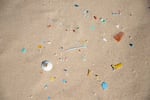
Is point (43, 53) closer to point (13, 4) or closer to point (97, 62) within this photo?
point (97, 62)

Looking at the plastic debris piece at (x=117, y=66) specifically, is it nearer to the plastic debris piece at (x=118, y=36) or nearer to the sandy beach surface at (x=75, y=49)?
the sandy beach surface at (x=75, y=49)

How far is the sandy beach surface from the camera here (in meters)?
1.56

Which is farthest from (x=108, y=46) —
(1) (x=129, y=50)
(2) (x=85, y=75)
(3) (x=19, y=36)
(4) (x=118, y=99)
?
(3) (x=19, y=36)

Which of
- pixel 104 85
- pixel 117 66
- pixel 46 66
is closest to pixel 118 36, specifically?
pixel 117 66

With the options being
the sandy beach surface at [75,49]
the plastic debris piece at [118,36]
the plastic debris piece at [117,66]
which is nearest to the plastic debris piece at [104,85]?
the sandy beach surface at [75,49]

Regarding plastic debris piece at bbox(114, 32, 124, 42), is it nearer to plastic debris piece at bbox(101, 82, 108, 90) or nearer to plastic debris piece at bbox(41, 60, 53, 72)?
plastic debris piece at bbox(101, 82, 108, 90)

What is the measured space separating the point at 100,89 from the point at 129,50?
33cm

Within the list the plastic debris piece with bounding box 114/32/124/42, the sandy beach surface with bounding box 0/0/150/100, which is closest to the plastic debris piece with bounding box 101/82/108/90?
the sandy beach surface with bounding box 0/0/150/100

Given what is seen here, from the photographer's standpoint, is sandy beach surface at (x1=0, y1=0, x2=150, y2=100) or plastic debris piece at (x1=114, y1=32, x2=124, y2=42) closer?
sandy beach surface at (x1=0, y1=0, x2=150, y2=100)

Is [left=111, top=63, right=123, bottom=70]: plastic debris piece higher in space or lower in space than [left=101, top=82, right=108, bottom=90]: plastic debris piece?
higher

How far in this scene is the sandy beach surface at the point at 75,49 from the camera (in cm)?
156

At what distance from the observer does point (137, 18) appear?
1.77m

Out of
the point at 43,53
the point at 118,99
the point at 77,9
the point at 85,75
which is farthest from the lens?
the point at 77,9

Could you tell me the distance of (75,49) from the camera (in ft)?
5.60
